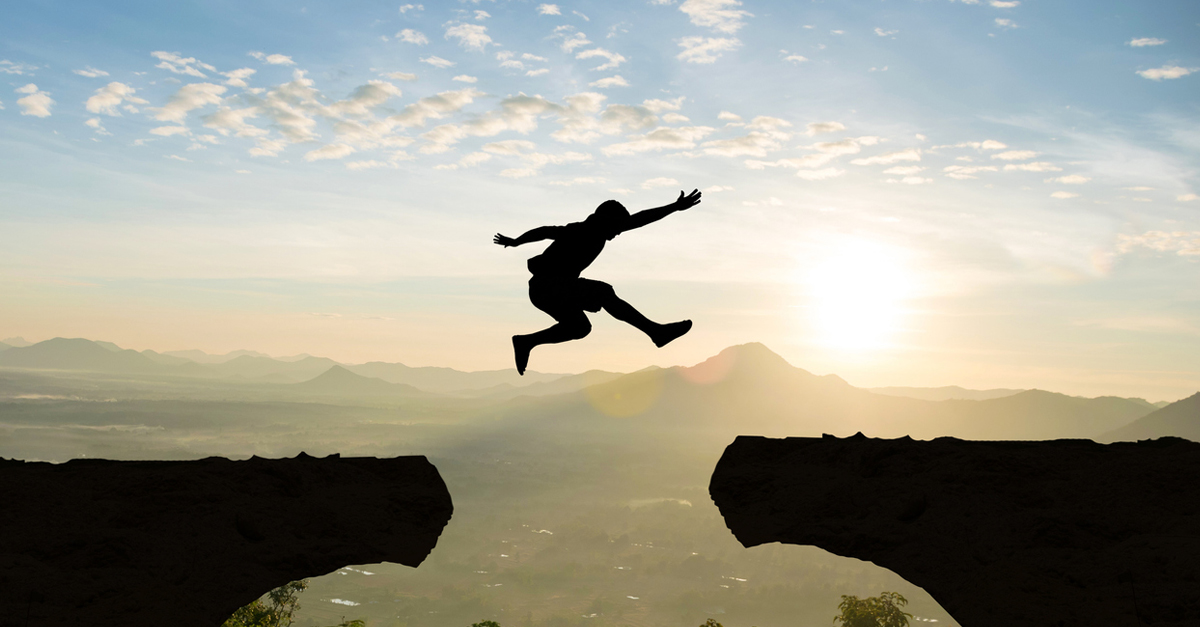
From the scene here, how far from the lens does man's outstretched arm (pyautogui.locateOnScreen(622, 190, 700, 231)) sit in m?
8.19

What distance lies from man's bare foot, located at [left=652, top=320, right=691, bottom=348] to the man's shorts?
822 mm

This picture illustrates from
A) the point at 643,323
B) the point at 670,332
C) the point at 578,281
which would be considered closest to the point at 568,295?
the point at 578,281

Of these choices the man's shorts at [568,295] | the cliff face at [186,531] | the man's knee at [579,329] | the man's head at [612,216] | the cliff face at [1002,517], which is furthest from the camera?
the man's knee at [579,329]

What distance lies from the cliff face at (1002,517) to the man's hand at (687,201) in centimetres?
320

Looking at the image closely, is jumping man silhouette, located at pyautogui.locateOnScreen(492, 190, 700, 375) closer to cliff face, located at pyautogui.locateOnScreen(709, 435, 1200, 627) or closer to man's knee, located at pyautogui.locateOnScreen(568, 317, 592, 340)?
man's knee, located at pyautogui.locateOnScreen(568, 317, 592, 340)

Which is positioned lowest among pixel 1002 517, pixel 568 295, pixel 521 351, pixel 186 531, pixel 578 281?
pixel 1002 517

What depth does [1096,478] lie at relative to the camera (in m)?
6.80

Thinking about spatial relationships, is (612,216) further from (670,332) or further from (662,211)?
(670,332)

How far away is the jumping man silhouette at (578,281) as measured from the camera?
8.20 meters

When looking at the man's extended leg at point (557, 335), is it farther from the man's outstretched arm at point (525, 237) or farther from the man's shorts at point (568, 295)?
the man's outstretched arm at point (525, 237)

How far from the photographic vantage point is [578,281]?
8.44 metres

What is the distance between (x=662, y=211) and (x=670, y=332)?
156 cm

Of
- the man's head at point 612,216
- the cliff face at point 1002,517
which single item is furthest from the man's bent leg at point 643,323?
the cliff face at point 1002,517

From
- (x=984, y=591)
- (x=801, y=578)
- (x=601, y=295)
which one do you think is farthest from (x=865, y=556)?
(x=801, y=578)
